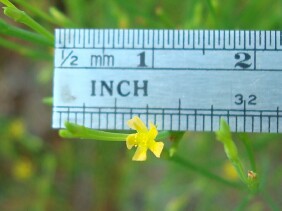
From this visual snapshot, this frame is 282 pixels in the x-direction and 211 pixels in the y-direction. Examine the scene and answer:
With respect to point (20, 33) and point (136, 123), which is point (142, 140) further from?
point (20, 33)

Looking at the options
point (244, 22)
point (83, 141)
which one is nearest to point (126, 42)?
point (244, 22)

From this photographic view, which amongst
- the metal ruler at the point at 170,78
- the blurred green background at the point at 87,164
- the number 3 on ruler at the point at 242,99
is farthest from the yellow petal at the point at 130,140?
the blurred green background at the point at 87,164

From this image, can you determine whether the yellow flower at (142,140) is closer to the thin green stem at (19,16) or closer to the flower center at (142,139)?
the flower center at (142,139)

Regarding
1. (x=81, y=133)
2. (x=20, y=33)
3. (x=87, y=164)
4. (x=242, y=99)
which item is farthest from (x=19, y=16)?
(x=87, y=164)

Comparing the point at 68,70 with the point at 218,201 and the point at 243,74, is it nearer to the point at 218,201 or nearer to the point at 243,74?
the point at 243,74

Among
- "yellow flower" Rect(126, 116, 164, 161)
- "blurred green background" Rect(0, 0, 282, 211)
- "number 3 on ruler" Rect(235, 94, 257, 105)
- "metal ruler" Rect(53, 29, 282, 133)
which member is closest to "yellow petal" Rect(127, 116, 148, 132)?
"yellow flower" Rect(126, 116, 164, 161)

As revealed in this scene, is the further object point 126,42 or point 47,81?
point 47,81
